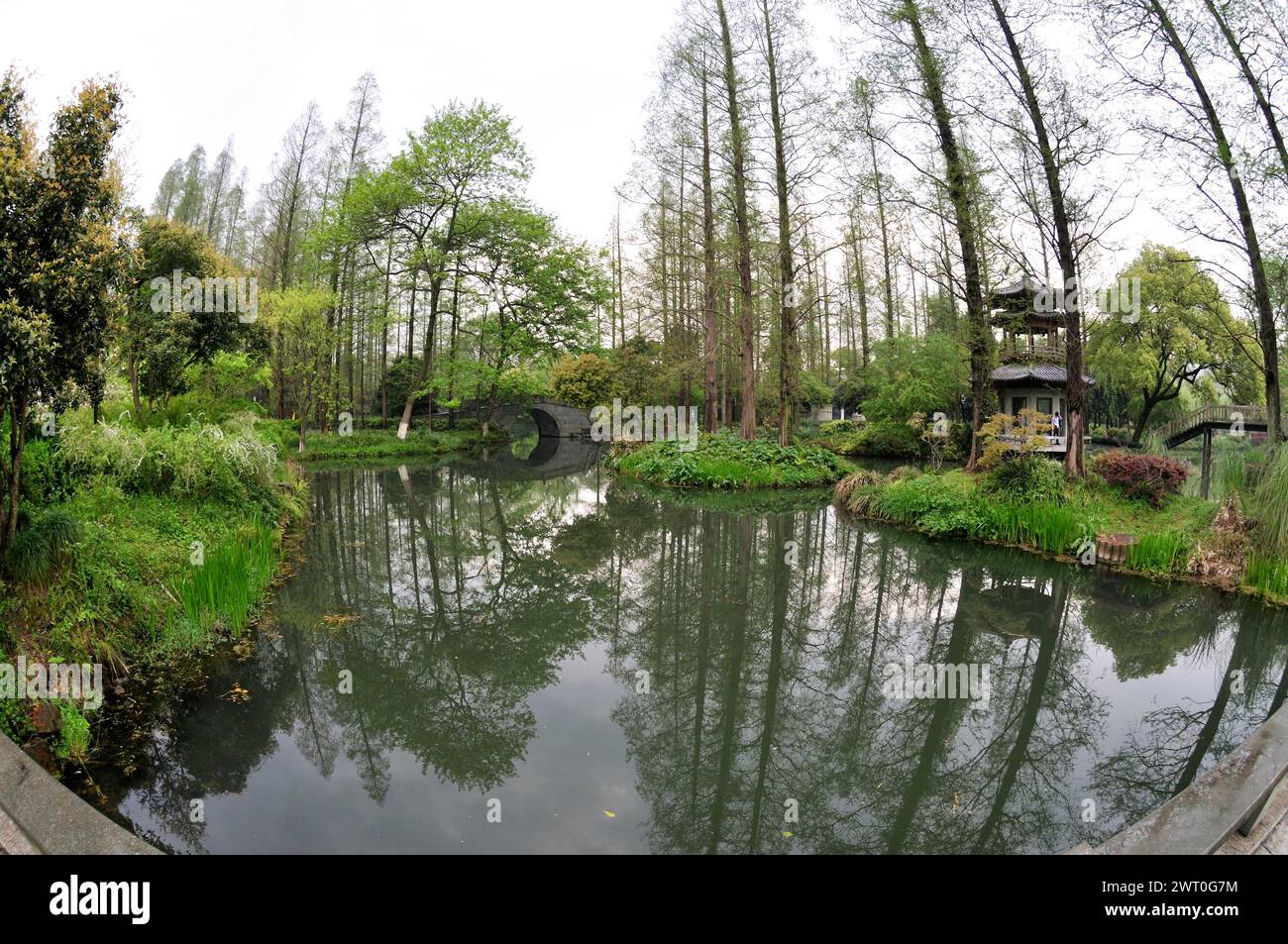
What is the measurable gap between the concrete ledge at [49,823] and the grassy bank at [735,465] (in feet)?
47.2

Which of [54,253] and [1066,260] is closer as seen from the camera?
[54,253]

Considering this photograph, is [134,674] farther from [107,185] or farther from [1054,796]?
[1054,796]

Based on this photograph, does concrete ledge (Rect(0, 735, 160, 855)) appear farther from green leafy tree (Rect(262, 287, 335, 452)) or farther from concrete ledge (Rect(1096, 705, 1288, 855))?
green leafy tree (Rect(262, 287, 335, 452))

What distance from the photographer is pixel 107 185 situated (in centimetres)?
495

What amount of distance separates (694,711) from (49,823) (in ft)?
10.6

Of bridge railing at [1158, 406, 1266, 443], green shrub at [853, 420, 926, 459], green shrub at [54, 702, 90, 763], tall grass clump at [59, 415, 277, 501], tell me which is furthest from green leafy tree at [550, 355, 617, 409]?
green shrub at [54, 702, 90, 763]

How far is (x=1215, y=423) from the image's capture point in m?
17.0

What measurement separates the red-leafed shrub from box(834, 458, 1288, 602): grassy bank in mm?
92

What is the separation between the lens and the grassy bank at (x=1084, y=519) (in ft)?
23.9

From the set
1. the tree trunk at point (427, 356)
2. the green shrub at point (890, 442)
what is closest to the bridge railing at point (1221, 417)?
the green shrub at point (890, 442)

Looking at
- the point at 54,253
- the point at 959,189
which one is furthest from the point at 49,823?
the point at 959,189

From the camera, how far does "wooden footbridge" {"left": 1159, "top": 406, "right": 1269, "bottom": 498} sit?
16172mm

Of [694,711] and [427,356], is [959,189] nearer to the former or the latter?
[694,711]
